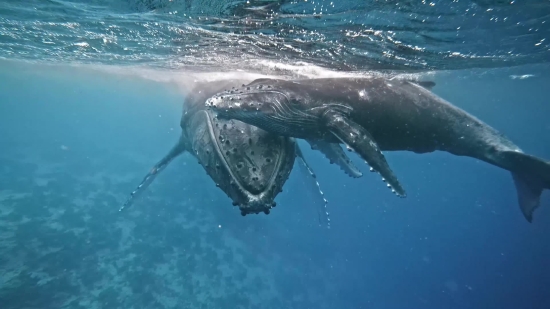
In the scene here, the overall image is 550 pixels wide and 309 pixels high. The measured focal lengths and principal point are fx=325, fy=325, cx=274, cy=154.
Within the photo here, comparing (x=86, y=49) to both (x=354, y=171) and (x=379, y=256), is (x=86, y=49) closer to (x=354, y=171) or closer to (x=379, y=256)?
(x=354, y=171)

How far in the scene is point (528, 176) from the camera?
7457 mm

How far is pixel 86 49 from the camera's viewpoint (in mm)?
20266

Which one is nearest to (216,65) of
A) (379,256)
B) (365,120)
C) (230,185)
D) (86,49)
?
(86,49)

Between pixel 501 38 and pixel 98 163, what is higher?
pixel 501 38

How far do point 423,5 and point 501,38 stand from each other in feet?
21.1

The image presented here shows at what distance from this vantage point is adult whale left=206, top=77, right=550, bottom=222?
6.51 metres

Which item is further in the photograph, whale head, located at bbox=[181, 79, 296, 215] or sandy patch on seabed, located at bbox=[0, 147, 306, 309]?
sandy patch on seabed, located at bbox=[0, 147, 306, 309]

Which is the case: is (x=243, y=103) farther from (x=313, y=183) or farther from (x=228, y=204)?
(x=228, y=204)

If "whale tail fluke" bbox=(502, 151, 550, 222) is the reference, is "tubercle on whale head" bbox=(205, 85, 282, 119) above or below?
above

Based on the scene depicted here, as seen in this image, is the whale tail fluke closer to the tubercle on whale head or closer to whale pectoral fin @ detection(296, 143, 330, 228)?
whale pectoral fin @ detection(296, 143, 330, 228)

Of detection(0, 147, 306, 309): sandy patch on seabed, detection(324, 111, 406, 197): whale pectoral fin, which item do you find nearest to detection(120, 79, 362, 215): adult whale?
detection(324, 111, 406, 197): whale pectoral fin

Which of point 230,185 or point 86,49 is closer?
point 230,185

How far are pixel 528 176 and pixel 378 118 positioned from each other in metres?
3.77

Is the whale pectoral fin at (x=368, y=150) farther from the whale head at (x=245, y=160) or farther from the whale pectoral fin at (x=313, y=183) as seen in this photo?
the whale pectoral fin at (x=313, y=183)
